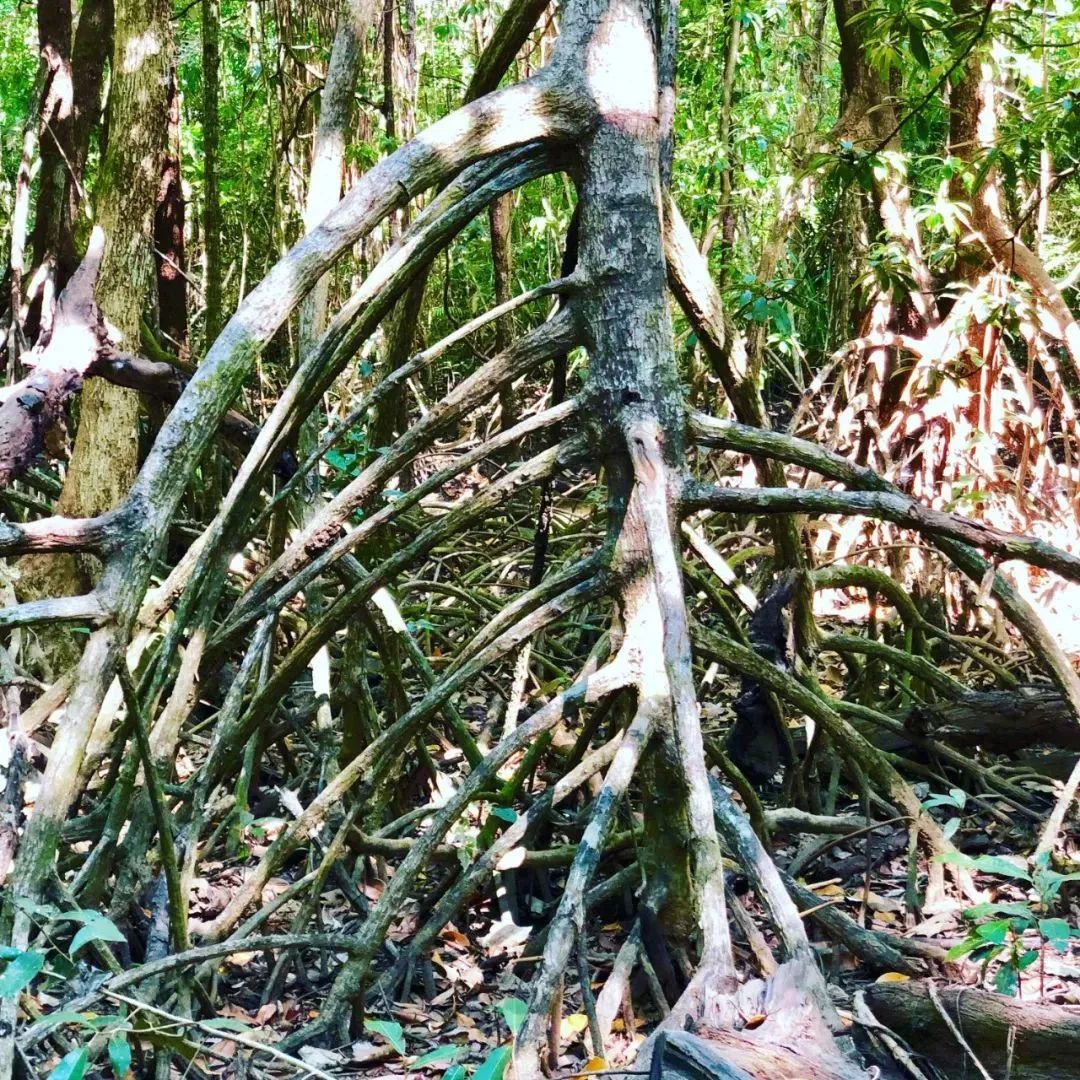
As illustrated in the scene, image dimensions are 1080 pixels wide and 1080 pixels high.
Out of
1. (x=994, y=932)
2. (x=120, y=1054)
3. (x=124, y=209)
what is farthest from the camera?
(x=124, y=209)

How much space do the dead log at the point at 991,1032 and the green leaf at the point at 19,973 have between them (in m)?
1.20

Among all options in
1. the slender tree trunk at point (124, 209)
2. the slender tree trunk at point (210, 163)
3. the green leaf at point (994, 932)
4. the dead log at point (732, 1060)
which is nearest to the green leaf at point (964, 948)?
the green leaf at point (994, 932)

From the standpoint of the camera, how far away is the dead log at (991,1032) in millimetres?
1713

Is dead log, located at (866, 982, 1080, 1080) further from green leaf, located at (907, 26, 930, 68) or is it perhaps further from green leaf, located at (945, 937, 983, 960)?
green leaf, located at (907, 26, 930, 68)

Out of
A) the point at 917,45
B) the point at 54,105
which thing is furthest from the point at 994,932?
the point at 54,105

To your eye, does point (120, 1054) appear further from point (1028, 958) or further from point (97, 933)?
point (1028, 958)

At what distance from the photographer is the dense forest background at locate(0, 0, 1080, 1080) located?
68.6 inches

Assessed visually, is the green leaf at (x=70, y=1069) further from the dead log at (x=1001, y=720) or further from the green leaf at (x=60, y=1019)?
the dead log at (x=1001, y=720)

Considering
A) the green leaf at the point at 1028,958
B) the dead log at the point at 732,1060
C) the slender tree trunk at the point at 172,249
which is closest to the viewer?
the dead log at the point at 732,1060

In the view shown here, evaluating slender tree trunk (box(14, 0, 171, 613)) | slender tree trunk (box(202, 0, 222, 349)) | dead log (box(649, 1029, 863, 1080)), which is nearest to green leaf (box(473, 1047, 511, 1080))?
dead log (box(649, 1029, 863, 1080))

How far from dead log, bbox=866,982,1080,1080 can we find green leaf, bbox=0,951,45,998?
120 centimetres

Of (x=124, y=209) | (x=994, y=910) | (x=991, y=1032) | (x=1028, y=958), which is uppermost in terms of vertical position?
(x=124, y=209)

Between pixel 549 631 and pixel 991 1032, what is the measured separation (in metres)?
3.04

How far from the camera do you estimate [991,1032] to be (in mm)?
1751
